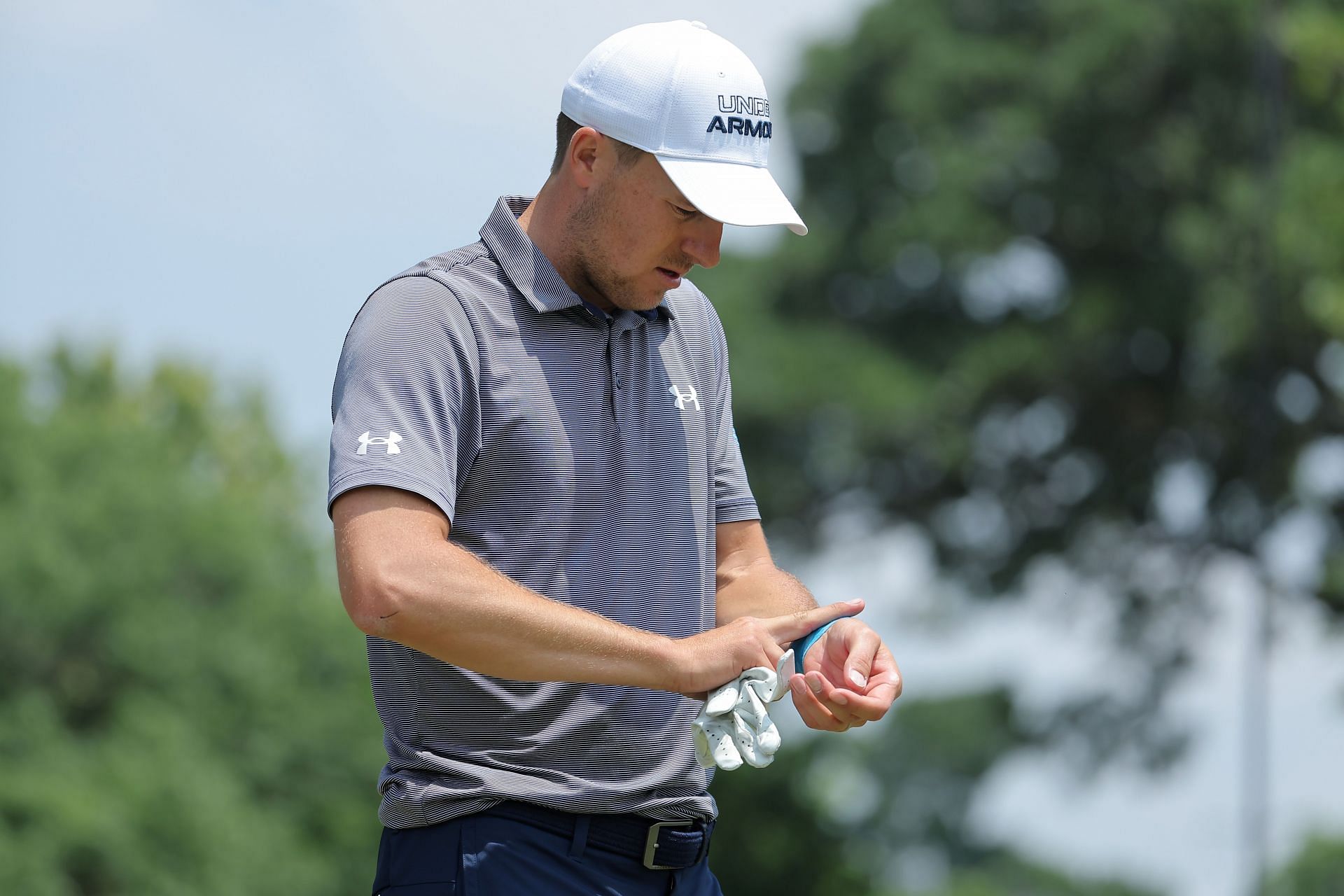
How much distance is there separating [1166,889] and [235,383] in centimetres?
1949

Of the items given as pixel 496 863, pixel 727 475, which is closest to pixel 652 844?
pixel 496 863

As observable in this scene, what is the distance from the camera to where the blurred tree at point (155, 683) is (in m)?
23.7

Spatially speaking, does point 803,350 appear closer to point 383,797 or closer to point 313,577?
point 313,577

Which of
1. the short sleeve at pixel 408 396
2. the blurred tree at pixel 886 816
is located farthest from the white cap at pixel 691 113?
the blurred tree at pixel 886 816

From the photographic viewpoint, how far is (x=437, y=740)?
2.88 meters

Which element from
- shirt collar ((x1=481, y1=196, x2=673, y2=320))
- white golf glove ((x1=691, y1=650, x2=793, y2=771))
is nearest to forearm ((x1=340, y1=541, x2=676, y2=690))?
white golf glove ((x1=691, y1=650, x2=793, y2=771))

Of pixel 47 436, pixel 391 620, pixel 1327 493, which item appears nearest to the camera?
pixel 391 620

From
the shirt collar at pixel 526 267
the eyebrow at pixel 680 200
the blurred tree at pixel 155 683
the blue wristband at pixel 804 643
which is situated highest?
the eyebrow at pixel 680 200

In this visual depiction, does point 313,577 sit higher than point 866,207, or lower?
lower

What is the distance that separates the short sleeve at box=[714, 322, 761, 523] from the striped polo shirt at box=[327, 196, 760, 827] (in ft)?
0.79

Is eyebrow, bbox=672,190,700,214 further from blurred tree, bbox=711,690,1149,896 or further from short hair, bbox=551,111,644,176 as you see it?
blurred tree, bbox=711,690,1149,896

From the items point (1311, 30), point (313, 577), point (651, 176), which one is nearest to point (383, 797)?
point (651, 176)

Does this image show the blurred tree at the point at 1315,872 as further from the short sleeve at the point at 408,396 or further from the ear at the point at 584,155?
the short sleeve at the point at 408,396

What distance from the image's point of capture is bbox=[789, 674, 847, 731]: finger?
2777 millimetres
